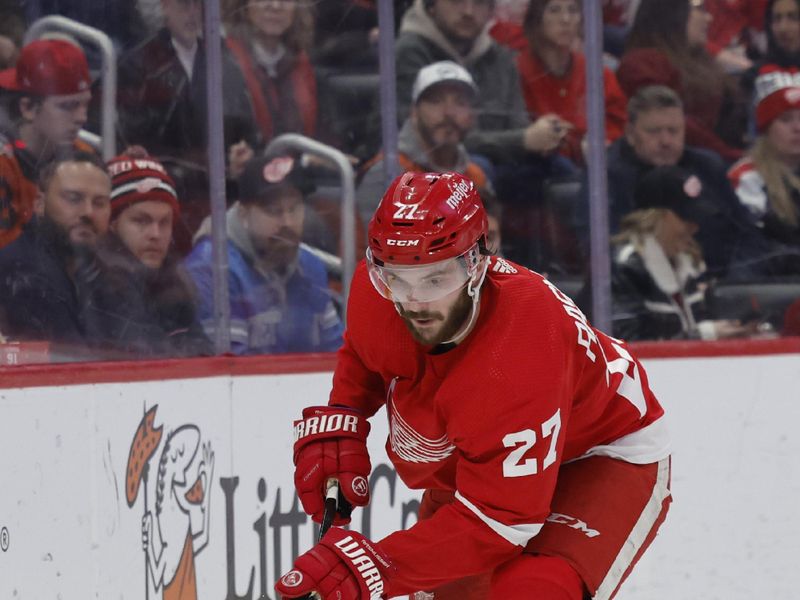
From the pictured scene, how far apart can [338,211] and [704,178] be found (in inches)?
48.0

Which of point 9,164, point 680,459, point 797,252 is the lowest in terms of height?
point 680,459

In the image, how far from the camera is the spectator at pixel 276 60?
3.96 m

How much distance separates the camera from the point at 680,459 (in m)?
4.43

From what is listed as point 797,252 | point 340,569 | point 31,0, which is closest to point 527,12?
point 797,252

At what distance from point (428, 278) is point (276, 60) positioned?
6.12ft

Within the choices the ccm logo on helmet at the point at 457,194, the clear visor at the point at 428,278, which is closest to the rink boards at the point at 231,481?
the clear visor at the point at 428,278

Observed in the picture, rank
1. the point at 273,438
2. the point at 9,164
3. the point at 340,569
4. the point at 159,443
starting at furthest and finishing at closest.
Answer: the point at 273,438, the point at 159,443, the point at 9,164, the point at 340,569

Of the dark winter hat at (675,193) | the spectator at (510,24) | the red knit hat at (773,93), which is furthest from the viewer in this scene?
the red knit hat at (773,93)

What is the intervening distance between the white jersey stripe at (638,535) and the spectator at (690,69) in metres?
2.04

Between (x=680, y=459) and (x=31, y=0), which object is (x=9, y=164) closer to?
(x=31, y=0)

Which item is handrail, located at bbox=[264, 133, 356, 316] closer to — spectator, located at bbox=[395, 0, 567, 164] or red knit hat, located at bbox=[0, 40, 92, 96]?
spectator, located at bbox=[395, 0, 567, 164]

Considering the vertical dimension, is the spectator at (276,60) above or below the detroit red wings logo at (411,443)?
above

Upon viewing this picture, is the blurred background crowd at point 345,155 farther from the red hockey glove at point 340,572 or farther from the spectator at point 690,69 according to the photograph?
the red hockey glove at point 340,572

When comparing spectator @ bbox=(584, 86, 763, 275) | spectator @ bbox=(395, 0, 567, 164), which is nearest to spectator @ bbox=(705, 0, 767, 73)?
spectator @ bbox=(584, 86, 763, 275)
